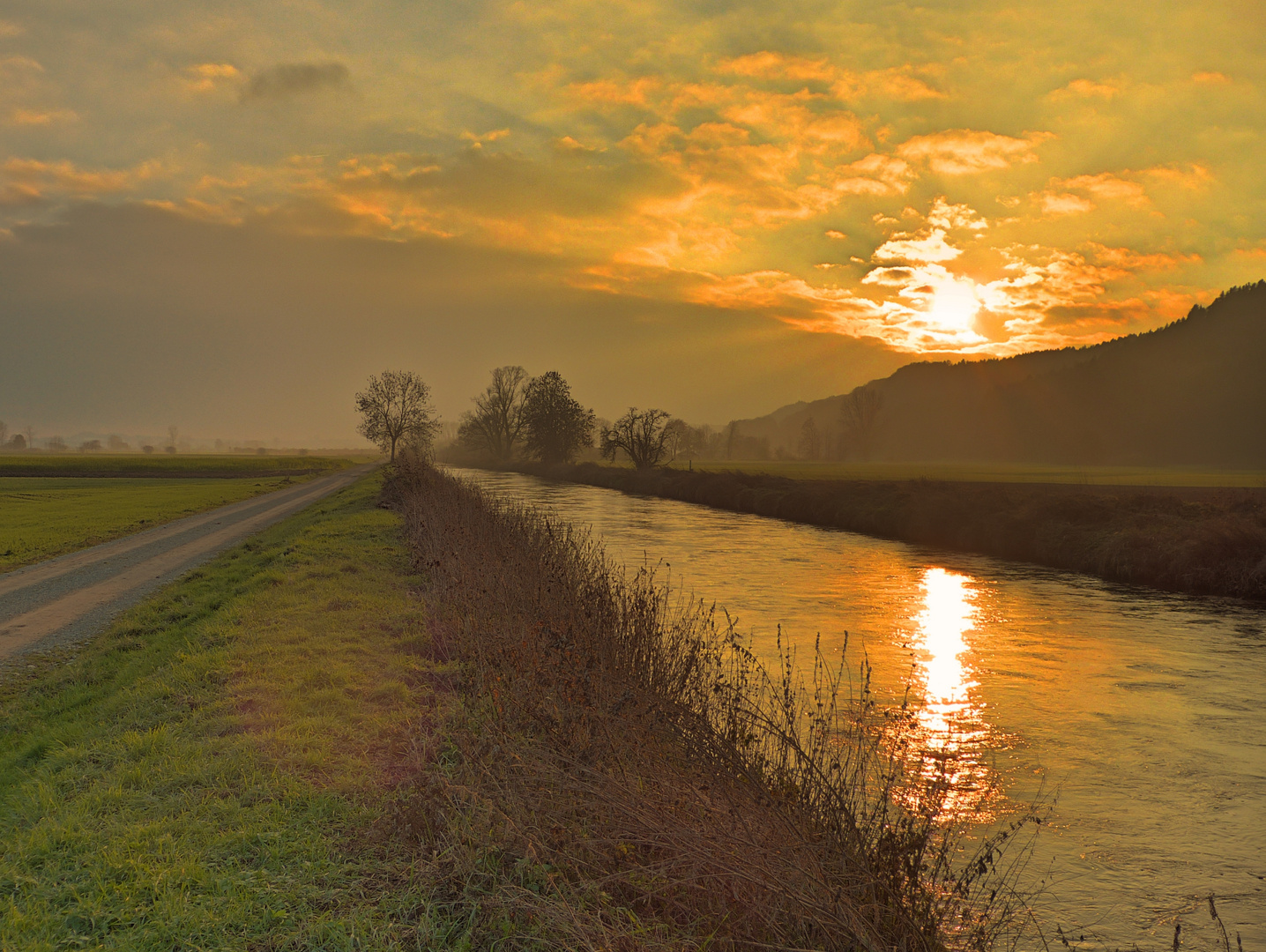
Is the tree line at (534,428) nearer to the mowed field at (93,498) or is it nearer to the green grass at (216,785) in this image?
the mowed field at (93,498)

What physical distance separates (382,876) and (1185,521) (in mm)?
27857

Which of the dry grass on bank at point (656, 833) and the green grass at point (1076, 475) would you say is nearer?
the dry grass on bank at point (656, 833)

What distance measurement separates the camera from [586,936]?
4004mm

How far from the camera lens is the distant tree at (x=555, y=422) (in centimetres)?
9138

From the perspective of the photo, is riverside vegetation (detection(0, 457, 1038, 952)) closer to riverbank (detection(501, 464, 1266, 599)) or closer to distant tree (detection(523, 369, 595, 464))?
riverbank (detection(501, 464, 1266, 599))

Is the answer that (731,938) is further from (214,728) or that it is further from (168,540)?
(168,540)

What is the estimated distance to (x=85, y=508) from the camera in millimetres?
36406

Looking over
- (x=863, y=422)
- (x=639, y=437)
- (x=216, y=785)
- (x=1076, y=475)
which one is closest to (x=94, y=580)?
(x=216, y=785)

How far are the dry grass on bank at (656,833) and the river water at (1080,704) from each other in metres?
0.86

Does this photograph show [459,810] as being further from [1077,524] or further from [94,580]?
[1077,524]

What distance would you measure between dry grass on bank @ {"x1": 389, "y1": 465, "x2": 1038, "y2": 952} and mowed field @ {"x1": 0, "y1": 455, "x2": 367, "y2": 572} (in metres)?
19.3

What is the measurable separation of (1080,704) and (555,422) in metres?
82.7

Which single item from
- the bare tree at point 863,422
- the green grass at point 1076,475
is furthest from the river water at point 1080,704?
the bare tree at point 863,422

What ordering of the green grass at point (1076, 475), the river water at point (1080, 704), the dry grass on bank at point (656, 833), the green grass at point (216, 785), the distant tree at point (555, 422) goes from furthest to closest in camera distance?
the distant tree at point (555, 422)
the green grass at point (1076, 475)
the river water at point (1080, 704)
the green grass at point (216, 785)
the dry grass on bank at point (656, 833)
